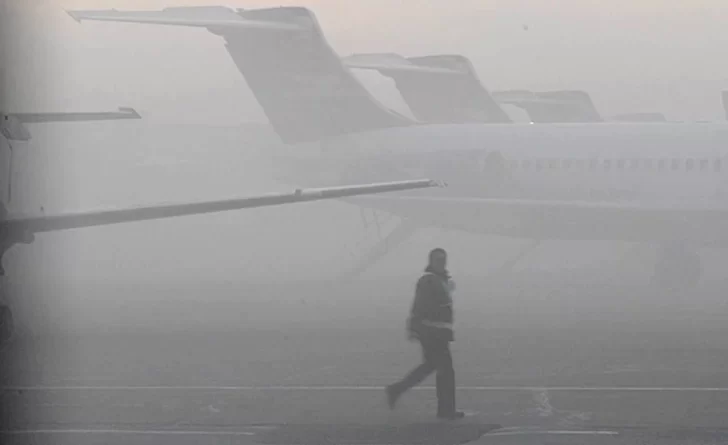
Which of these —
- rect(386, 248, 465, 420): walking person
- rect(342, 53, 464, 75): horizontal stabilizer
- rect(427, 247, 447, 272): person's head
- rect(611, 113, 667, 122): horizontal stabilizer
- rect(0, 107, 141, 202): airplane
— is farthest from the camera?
rect(342, 53, 464, 75): horizontal stabilizer

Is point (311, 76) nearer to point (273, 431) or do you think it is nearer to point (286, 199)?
point (286, 199)

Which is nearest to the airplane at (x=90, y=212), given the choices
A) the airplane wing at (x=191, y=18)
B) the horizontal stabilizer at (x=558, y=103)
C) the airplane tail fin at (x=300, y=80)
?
the airplane wing at (x=191, y=18)

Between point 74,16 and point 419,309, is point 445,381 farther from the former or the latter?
point 74,16

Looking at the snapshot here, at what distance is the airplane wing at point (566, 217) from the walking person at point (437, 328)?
12095 millimetres

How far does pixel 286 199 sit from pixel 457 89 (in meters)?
16.0

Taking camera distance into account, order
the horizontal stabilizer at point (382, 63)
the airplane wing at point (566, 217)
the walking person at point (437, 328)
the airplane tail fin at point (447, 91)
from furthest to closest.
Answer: the airplane tail fin at point (447, 91) → the horizontal stabilizer at point (382, 63) → the airplane wing at point (566, 217) → the walking person at point (437, 328)

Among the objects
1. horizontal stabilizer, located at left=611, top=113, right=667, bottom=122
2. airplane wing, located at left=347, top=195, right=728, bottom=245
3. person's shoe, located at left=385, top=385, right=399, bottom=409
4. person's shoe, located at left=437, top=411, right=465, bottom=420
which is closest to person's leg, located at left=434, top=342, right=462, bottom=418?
person's shoe, located at left=437, top=411, right=465, bottom=420

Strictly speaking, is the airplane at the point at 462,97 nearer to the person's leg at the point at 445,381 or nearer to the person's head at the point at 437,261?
the person's head at the point at 437,261

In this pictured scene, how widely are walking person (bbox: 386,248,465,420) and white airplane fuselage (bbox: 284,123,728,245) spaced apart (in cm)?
1175

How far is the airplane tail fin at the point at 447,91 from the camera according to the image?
2544 centimetres

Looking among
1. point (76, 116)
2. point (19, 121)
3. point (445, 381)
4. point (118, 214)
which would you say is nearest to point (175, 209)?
point (118, 214)

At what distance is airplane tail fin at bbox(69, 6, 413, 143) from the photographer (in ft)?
71.9

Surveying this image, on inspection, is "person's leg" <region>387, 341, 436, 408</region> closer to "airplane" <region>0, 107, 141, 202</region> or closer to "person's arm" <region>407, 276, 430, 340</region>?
"person's arm" <region>407, 276, 430, 340</region>

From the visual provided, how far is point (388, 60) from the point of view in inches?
959
